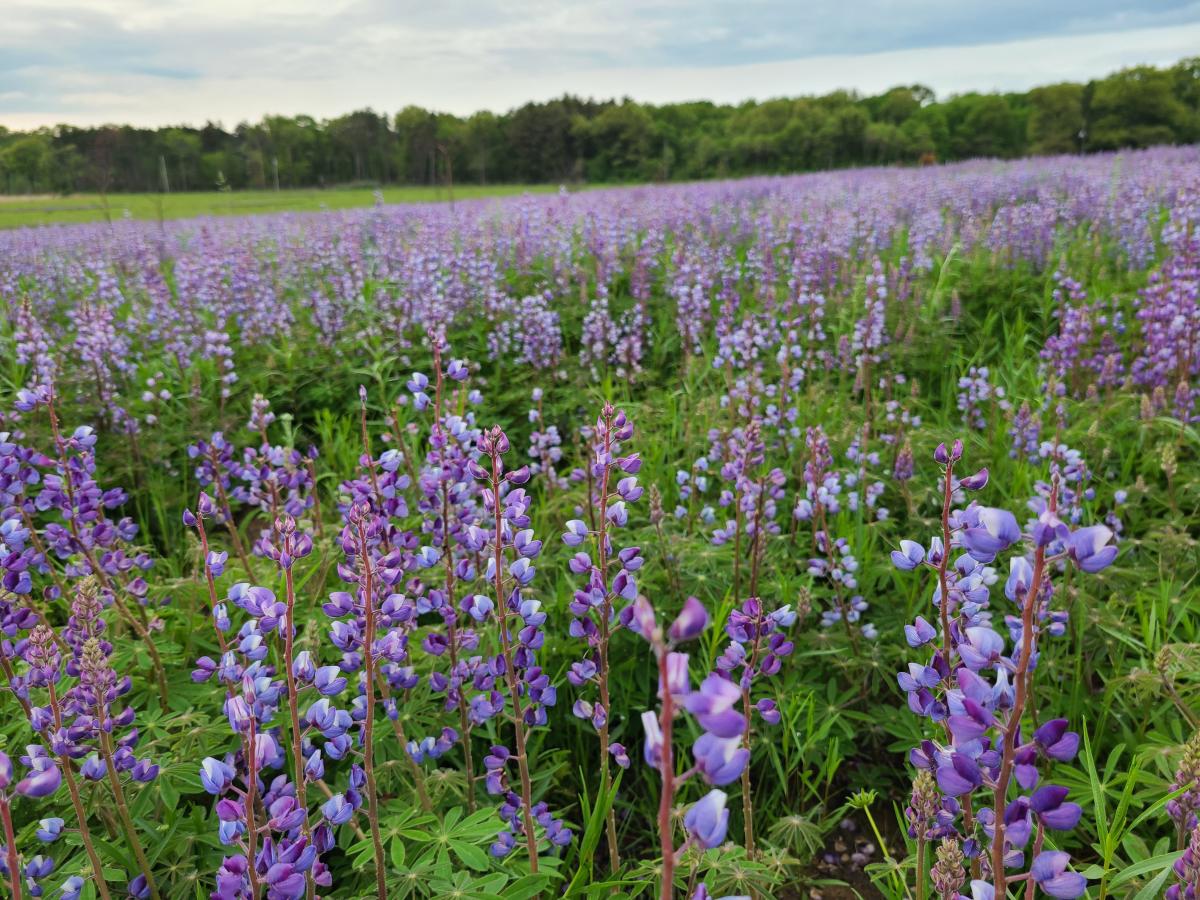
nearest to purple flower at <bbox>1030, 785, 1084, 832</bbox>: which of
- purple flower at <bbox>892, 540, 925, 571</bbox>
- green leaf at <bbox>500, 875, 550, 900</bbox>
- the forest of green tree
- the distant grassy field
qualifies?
purple flower at <bbox>892, 540, 925, 571</bbox>

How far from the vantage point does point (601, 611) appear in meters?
1.97

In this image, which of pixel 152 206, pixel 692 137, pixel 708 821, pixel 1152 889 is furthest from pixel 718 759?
pixel 692 137

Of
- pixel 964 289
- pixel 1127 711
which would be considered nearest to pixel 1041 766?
pixel 1127 711

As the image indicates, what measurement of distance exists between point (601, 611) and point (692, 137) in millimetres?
47302

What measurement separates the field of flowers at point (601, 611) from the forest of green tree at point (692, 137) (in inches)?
824

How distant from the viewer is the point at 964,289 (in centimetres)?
717

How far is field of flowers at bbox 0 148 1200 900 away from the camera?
1474mm

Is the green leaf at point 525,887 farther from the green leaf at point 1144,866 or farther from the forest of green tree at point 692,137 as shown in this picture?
the forest of green tree at point 692,137

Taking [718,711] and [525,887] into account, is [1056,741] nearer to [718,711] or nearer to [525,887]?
[718,711]

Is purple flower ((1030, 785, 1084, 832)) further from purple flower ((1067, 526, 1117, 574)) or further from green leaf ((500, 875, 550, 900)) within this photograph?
green leaf ((500, 875, 550, 900))

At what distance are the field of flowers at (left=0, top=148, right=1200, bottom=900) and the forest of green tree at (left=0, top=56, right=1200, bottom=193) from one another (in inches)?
824

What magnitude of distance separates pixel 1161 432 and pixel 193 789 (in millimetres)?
4680

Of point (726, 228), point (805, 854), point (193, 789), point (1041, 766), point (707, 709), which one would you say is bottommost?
point (805, 854)

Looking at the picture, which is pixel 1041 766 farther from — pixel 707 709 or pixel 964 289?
pixel 964 289
